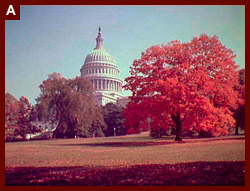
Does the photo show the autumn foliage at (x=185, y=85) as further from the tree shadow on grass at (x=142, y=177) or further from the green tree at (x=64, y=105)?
the green tree at (x=64, y=105)

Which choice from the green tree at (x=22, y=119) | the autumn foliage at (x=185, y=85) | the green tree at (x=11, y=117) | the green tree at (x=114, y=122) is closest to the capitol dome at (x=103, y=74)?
the green tree at (x=114, y=122)

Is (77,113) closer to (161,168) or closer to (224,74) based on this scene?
(224,74)

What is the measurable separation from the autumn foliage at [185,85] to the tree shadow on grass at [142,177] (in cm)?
1168

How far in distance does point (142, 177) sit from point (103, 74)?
10423cm

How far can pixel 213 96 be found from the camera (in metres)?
22.6

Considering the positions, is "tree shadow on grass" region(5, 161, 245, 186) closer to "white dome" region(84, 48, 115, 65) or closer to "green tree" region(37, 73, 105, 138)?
"green tree" region(37, 73, 105, 138)

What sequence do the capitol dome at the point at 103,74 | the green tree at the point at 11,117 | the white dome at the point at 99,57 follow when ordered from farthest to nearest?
the white dome at the point at 99,57 < the capitol dome at the point at 103,74 < the green tree at the point at 11,117

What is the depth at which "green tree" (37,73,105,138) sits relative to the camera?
→ 141 ft

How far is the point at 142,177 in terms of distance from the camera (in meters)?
7.68

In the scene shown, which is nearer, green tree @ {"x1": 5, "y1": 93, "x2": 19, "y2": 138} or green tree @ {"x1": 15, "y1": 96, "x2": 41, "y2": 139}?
green tree @ {"x1": 5, "y1": 93, "x2": 19, "y2": 138}

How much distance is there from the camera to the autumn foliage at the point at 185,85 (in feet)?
67.9

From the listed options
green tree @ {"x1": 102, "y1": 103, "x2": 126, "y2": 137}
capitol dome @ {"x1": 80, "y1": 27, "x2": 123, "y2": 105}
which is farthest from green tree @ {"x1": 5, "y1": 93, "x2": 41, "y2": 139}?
capitol dome @ {"x1": 80, "y1": 27, "x2": 123, "y2": 105}

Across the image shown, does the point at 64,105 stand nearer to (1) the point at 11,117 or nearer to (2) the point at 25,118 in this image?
(2) the point at 25,118

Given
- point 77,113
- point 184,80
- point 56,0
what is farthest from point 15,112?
point 56,0
